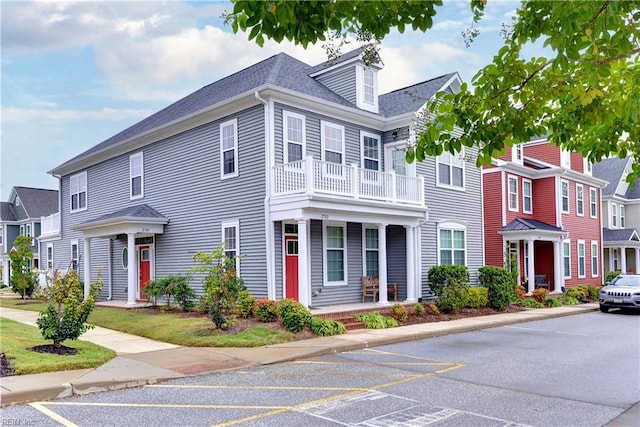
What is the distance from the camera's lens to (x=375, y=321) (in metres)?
15.4

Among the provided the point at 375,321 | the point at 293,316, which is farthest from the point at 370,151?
the point at 293,316

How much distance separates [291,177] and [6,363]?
30.0 feet

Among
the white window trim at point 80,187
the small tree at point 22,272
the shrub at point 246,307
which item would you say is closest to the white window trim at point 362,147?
the shrub at point 246,307

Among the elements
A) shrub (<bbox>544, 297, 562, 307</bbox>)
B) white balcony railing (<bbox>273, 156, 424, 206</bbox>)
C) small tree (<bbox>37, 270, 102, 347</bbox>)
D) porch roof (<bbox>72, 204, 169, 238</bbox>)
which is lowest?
shrub (<bbox>544, 297, 562, 307</bbox>)

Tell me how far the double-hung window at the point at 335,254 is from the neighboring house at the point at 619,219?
26315 millimetres

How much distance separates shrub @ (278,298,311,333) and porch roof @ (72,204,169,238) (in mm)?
8275

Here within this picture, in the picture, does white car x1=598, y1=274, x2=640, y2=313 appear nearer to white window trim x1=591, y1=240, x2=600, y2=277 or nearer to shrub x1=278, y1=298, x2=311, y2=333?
white window trim x1=591, y1=240, x2=600, y2=277

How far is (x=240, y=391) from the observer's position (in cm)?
802

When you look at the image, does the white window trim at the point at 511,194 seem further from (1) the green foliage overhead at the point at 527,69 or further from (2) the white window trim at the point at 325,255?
(1) the green foliage overhead at the point at 527,69

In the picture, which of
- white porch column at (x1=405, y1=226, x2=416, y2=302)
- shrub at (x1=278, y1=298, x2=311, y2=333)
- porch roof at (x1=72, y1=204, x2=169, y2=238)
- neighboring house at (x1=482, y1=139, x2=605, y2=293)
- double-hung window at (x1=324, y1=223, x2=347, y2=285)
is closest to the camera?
shrub at (x1=278, y1=298, x2=311, y2=333)

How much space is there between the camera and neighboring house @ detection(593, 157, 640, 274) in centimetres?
3710

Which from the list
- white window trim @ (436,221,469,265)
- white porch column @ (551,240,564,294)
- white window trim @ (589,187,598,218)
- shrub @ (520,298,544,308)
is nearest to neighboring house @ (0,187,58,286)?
white window trim @ (436,221,469,265)

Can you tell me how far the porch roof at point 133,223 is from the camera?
64.5 ft

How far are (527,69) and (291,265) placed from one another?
11.1 metres
